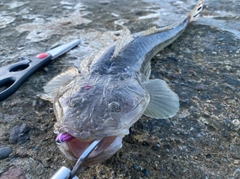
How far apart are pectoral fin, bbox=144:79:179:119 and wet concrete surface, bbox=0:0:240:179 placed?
0.06 meters

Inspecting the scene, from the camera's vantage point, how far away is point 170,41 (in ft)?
12.1

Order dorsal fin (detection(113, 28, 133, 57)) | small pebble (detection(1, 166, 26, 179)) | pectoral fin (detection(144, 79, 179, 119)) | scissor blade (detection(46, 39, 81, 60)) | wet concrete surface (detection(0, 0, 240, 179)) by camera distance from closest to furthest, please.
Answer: small pebble (detection(1, 166, 26, 179)) < wet concrete surface (detection(0, 0, 240, 179)) < pectoral fin (detection(144, 79, 179, 119)) < dorsal fin (detection(113, 28, 133, 57)) < scissor blade (detection(46, 39, 81, 60))

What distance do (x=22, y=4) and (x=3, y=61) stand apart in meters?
2.40

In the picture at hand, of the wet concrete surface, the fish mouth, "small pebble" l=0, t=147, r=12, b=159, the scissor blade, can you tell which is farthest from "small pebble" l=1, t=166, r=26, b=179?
the scissor blade

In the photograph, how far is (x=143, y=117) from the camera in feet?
7.50

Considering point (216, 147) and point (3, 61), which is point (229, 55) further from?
point (3, 61)

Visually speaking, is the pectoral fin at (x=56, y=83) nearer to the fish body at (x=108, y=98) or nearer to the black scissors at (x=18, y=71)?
the fish body at (x=108, y=98)

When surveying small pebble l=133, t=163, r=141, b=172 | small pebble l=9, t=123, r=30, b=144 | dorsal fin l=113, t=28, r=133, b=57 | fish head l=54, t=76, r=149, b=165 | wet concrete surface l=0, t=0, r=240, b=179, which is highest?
fish head l=54, t=76, r=149, b=165

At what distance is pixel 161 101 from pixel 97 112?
86 cm

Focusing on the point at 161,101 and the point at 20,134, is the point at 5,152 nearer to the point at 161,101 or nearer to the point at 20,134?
the point at 20,134

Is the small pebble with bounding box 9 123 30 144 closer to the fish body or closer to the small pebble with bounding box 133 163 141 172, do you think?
the fish body

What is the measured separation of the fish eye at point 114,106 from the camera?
5.98 ft

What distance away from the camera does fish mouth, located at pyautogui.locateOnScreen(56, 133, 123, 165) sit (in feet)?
5.19

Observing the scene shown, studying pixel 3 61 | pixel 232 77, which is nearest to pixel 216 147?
pixel 232 77
